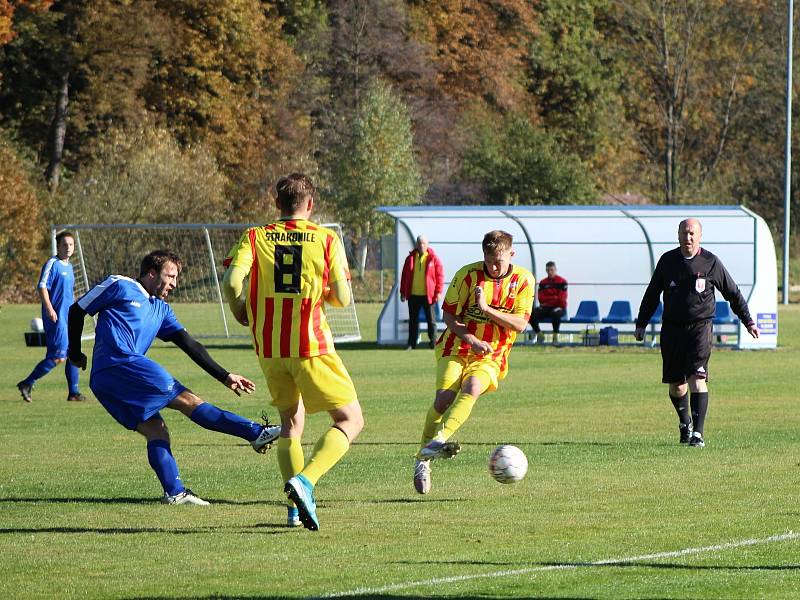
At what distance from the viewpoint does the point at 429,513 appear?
9.18 metres

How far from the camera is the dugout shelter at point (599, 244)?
28016 millimetres

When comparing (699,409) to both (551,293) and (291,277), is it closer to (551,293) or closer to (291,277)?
(291,277)

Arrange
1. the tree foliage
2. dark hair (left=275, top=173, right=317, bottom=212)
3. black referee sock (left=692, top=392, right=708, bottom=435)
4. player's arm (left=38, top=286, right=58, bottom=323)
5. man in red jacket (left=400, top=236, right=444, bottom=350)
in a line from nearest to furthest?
1. dark hair (left=275, top=173, right=317, bottom=212)
2. black referee sock (left=692, top=392, right=708, bottom=435)
3. player's arm (left=38, top=286, right=58, bottom=323)
4. man in red jacket (left=400, top=236, right=444, bottom=350)
5. the tree foliage

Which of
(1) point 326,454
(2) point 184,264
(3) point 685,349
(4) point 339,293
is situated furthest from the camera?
(2) point 184,264

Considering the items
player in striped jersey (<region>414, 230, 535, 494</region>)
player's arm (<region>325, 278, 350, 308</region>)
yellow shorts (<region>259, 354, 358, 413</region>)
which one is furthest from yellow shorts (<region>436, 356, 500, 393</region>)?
player's arm (<region>325, 278, 350, 308</region>)

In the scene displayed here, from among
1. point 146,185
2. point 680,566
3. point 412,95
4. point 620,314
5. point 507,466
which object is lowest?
point 620,314

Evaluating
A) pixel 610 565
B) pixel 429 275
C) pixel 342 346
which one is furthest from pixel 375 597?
pixel 342 346

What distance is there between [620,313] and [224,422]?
19.9 m

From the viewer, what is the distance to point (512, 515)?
909 centimetres

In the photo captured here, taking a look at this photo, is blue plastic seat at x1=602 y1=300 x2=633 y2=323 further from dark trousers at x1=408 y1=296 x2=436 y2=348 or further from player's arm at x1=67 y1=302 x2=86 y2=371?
player's arm at x1=67 y1=302 x2=86 y2=371

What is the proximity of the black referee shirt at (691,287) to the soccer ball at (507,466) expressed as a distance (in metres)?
3.12

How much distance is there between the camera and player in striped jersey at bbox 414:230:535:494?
10.2m

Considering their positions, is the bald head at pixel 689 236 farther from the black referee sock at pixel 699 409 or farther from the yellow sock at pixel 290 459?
the yellow sock at pixel 290 459

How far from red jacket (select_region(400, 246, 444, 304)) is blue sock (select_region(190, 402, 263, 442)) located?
53.2 feet
